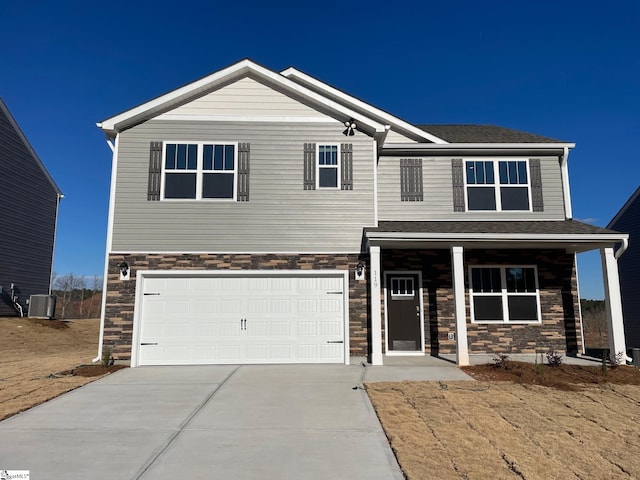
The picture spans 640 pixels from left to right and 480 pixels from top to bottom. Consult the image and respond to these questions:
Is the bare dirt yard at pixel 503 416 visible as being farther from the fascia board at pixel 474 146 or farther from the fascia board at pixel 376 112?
the fascia board at pixel 376 112

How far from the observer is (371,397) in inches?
273

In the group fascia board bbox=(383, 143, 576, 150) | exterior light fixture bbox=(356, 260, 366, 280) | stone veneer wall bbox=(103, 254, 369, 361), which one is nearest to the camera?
stone veneer wall bbox=(103, 254, 369, 361)

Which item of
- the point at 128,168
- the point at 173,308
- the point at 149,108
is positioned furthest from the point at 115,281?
the point at 149,108

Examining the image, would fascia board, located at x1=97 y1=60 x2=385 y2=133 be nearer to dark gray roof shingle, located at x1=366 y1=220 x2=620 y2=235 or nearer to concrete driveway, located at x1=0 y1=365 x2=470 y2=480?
dark gray roof shingle, located at x1=366 y1=220 x2=620 y2=235

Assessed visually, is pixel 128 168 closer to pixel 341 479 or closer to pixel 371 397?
pixel 371 397

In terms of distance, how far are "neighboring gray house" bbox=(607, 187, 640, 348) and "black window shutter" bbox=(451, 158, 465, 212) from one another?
36.4ft

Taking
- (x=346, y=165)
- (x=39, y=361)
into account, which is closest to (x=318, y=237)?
(x=346, y=165)

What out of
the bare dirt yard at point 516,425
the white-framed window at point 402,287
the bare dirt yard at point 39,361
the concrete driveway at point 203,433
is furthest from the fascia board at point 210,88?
the bare dirt yard at point 516,425

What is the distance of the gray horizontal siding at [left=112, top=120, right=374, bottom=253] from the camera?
34.4 ft

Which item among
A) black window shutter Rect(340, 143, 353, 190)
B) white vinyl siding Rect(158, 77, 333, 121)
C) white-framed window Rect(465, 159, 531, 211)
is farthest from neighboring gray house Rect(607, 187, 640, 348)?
white vinyl siding Rect(158, 77, 333, 121)

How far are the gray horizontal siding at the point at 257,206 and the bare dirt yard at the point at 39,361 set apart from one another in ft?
10.0

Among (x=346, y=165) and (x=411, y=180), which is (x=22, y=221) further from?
(x=411, y=180)

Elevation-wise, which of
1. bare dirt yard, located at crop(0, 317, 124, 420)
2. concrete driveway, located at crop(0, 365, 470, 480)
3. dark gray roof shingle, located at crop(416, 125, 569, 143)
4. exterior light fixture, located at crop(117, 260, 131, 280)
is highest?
dark gray roof shingle, located at crop(416, 125, 569, 143)

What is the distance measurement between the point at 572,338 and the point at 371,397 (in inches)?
293
